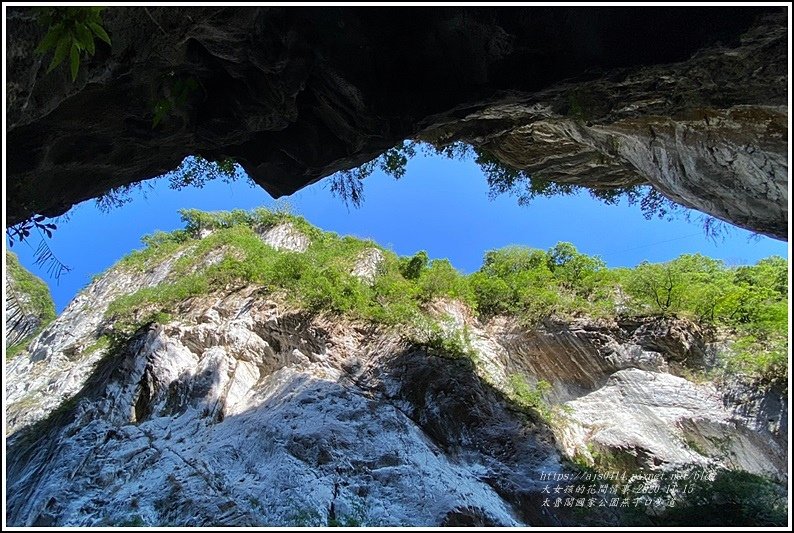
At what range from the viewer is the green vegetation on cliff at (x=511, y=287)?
1087cm

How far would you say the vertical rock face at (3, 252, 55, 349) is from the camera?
55.8 ft

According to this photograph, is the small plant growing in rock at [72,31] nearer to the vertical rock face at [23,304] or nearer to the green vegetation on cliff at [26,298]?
the green vegetation on cliff at [26,298]

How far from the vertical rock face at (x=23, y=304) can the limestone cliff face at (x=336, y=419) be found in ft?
14.5

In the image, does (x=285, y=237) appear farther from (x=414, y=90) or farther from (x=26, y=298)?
(x=414, y=90)

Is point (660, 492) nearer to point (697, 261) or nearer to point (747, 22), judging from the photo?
point (747, 22)

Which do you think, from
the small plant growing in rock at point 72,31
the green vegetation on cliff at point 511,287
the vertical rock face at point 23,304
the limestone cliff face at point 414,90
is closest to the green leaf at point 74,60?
the small plant growing in rock at point 72,31

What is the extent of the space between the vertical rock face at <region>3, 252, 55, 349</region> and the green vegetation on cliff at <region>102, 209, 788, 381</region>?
4.73 metres

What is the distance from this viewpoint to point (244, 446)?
818 centimetres

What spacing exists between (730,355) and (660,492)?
424 cm

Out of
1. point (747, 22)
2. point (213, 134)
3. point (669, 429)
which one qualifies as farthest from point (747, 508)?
point (213, 134)

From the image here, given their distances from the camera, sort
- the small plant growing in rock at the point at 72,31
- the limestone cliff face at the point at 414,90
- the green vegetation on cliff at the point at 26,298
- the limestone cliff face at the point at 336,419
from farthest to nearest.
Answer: the green vegetation on cliff at the point at 26,298 → the limestone cliff face at the point at 336,419 → the limestone cliff face at the point at 414,90 → the small plant growing in rock at the point at 72,31

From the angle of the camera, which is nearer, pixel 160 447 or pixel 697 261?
pixel 160 447

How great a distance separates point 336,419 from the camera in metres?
8.75

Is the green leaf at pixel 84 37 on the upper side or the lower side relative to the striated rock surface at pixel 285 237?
lower
